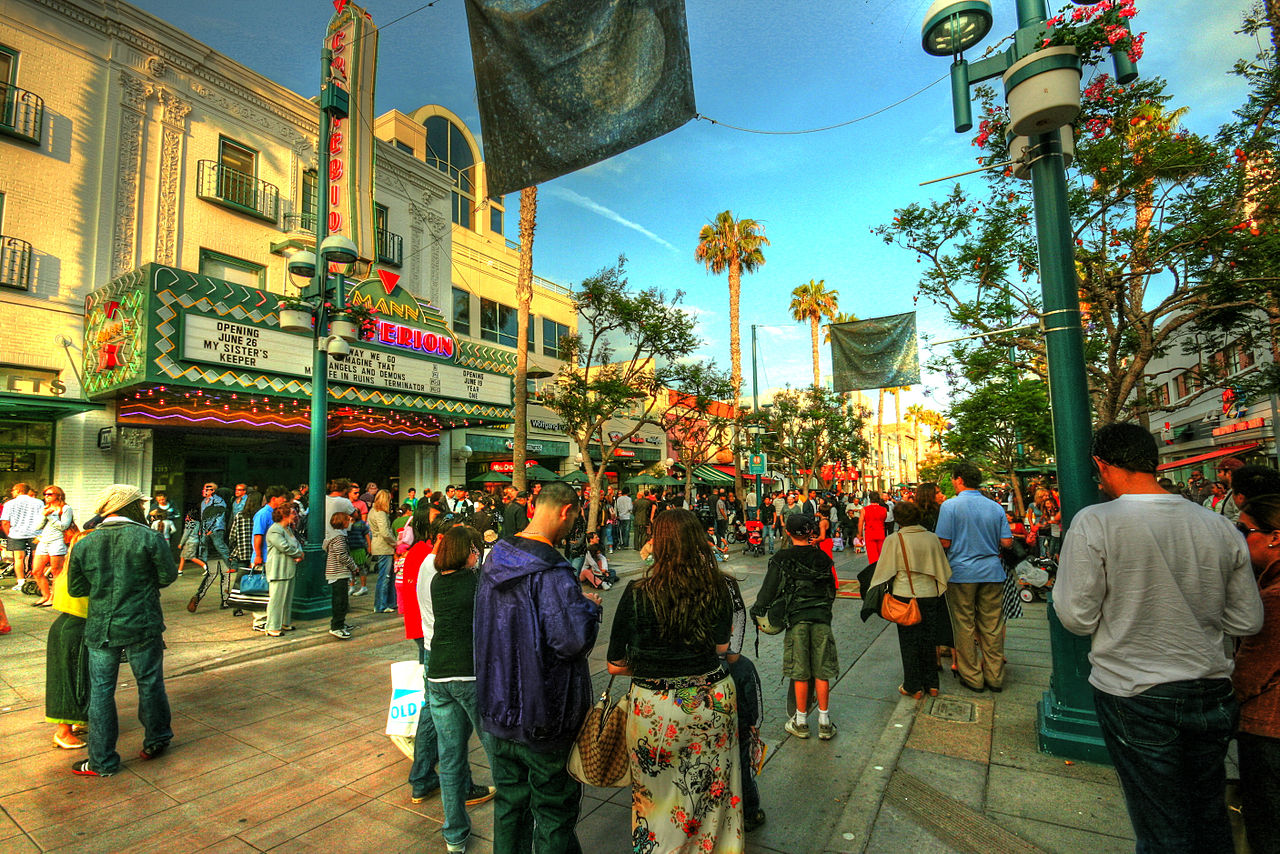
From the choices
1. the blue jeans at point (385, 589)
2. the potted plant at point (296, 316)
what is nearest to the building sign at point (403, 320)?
the potted plant at point (296, 316)

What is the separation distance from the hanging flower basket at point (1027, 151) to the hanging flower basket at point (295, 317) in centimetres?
853

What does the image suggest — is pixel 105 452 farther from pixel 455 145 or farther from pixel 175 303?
pixel 455 145

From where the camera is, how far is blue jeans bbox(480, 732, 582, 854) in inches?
98.7

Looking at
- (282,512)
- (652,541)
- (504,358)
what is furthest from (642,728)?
(504,358)

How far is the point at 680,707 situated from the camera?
8.48ft

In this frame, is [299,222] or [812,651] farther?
[299,222]

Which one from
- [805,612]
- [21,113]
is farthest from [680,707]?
[21,113]

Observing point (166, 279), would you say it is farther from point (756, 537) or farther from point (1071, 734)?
point (756, 537)

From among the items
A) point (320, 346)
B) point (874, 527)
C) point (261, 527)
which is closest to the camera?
point (261, 527)

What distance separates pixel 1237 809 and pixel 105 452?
1689 centimetres

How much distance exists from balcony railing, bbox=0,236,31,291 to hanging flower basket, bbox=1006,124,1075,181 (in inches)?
642

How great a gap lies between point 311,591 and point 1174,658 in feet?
30.6

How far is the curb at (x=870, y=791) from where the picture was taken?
10.2ft

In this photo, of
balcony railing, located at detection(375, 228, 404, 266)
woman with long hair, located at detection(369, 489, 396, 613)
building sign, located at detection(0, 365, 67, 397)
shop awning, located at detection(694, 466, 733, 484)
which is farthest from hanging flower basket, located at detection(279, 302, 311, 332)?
shop awning, located at detection(694, 466, 733, 484)
